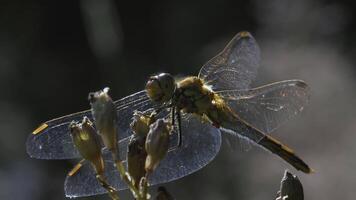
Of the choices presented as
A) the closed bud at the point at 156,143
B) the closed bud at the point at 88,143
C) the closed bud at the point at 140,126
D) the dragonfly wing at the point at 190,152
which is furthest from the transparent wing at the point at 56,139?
the closed bud at the point at 156,143

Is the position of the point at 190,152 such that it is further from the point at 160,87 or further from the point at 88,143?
the point at 88,143

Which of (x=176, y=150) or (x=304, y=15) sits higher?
(x=176, y=150)

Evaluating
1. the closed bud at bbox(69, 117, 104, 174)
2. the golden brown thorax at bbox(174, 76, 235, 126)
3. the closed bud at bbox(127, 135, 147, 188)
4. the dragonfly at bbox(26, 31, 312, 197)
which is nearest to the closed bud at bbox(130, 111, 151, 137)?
the closed bud at bbox(127, 135, 147, 188)

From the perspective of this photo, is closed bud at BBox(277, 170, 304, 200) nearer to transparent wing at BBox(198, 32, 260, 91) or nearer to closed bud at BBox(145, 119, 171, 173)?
closed bud at BBox(145, 119, 171, 173)

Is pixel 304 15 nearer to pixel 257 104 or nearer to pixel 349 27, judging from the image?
pixel 349 27

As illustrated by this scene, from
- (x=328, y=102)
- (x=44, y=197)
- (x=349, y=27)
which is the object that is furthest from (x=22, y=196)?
(x=349, y=27)

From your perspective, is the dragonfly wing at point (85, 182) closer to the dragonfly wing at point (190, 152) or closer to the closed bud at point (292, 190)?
the dragonfly wing at point (190, 152)
